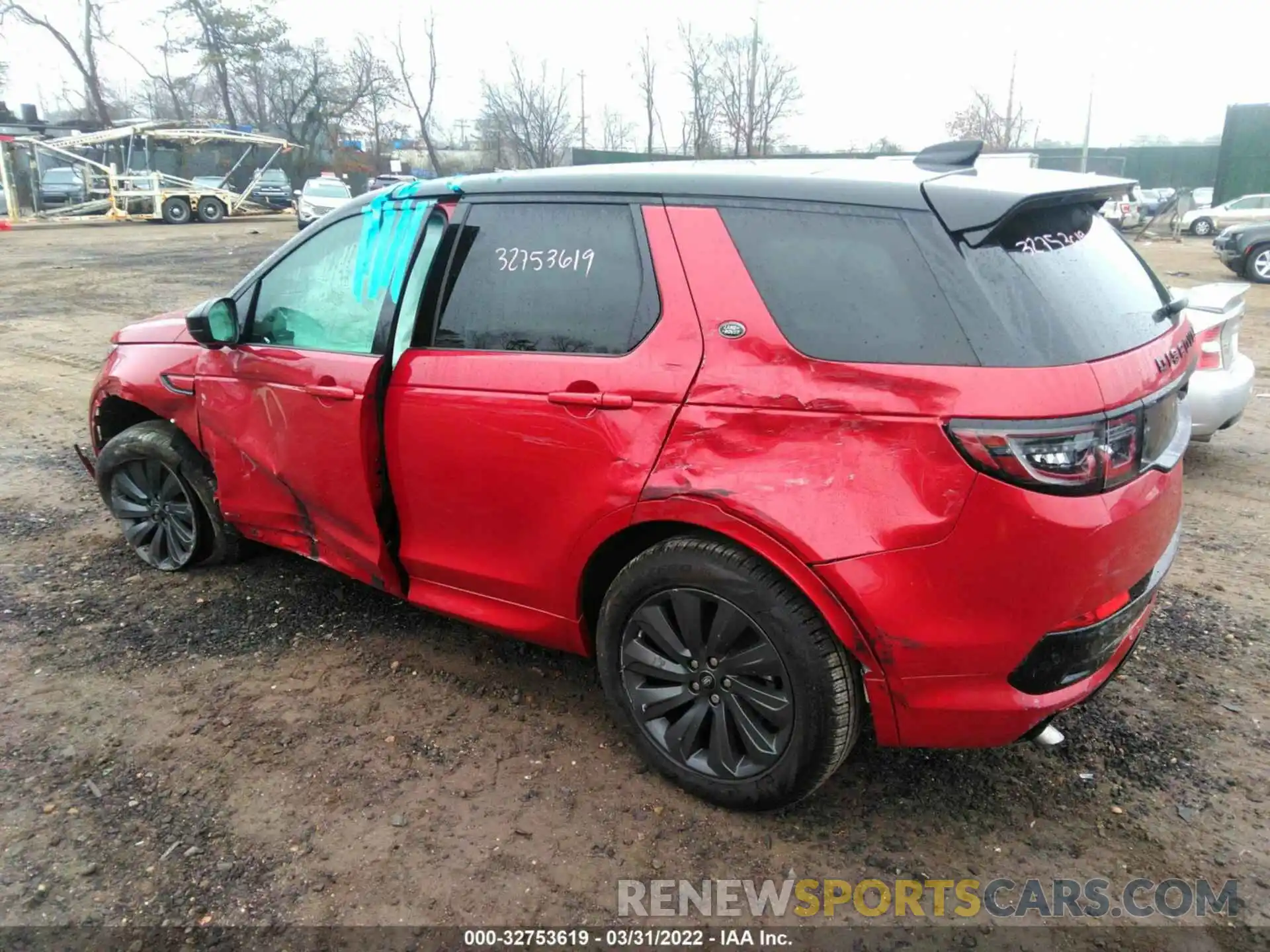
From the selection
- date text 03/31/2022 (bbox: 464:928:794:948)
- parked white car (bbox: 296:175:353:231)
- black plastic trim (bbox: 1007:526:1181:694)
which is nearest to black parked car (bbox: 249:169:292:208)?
parked white car (bbox: 296:175:353:231)

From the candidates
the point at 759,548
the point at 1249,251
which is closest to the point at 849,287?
the point at 759,548

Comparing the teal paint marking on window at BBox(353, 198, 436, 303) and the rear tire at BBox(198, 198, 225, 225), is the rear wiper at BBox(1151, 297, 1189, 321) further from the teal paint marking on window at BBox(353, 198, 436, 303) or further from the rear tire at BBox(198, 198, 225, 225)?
the rear tire at BBox(198, 198, 225, 225)

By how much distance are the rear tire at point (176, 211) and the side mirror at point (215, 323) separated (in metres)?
29.4

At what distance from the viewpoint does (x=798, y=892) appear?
2.39m

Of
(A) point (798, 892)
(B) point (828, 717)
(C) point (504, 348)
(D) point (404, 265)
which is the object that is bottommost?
(A) point (798, 892)

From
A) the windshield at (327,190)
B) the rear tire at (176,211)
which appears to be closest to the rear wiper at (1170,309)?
the windshield at (327,190)

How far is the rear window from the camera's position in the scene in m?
2.17

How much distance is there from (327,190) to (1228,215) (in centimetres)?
2665

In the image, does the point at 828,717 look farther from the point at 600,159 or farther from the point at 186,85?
the point at 186,85

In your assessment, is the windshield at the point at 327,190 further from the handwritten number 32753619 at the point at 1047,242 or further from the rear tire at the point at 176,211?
the handwritten number 32753619 at the point at 1047,242

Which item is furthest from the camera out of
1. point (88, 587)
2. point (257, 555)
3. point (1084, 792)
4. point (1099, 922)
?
point (257, 555)

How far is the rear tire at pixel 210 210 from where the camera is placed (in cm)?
2970

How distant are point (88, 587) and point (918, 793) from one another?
12.2 feet

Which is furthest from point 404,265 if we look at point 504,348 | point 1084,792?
point 1084,792
